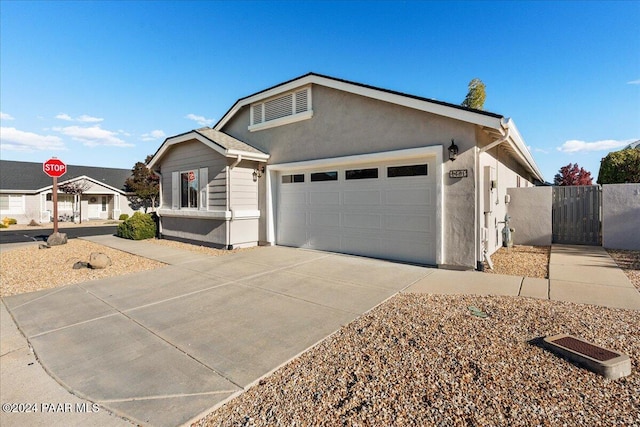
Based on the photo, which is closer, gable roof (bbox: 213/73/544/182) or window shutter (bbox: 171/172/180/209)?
gable roof (bbox: 213/73/544/182)

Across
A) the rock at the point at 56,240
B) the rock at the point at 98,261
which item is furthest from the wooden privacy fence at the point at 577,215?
the rock at the point at 56,240

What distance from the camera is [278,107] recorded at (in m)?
10.3

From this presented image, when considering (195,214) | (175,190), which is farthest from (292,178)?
(175,190)

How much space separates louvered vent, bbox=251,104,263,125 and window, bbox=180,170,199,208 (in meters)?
2.89

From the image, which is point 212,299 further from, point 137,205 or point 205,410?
point 137,205

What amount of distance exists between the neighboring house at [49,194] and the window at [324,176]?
85.5 ft

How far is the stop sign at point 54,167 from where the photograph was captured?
1139cm

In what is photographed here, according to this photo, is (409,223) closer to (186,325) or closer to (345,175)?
(345,175)

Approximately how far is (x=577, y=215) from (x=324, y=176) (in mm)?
8881

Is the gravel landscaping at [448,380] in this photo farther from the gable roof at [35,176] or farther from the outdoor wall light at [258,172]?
the gable roof at [35,176]

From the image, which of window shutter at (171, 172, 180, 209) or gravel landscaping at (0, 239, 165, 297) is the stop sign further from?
window shutter at (171, 172, 180, 209)

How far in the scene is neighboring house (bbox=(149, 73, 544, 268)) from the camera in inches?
269

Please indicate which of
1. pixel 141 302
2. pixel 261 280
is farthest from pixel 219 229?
pixel 141 302

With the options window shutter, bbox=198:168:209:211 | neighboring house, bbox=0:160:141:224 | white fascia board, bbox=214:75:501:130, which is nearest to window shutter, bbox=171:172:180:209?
window shutter, bbox=198:168:209:211
